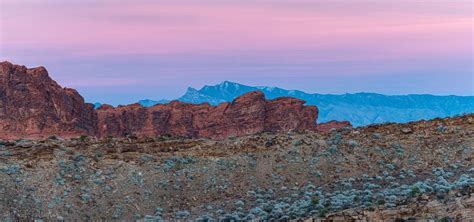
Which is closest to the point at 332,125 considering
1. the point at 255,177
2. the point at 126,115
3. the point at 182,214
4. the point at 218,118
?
the point at 218,118

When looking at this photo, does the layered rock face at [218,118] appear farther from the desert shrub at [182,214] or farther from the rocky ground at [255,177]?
the desert shrub at [182,214]

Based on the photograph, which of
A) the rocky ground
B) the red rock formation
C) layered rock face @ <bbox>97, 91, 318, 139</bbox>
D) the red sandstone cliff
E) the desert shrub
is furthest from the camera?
layered rock face @ <bbox>97, 91, 318, 139</bbox>

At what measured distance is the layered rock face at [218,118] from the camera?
9312 centimetres

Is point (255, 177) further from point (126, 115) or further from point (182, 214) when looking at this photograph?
point (126, 115)

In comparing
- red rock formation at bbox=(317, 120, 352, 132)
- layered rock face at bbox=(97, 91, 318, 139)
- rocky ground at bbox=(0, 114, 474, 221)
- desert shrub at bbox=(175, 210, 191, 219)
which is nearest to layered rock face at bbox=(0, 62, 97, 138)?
layered rock face at bbox=(97, 91, 318, 139)

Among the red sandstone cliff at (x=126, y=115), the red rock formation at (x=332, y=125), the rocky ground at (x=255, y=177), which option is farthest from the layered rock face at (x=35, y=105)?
the rocky ground at (x=255, y=177)

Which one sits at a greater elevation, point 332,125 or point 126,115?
point 126,115

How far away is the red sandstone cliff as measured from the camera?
83062mm

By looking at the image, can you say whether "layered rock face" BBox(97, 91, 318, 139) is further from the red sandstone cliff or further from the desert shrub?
the desert shrub

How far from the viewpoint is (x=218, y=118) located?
94.5 meters

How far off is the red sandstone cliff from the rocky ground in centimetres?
5563

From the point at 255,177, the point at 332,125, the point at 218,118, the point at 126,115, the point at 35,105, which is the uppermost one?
the point at 218,118

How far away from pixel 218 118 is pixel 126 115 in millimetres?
14047

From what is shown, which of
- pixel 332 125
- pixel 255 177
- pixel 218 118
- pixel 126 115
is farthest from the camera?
pixel 218 118
